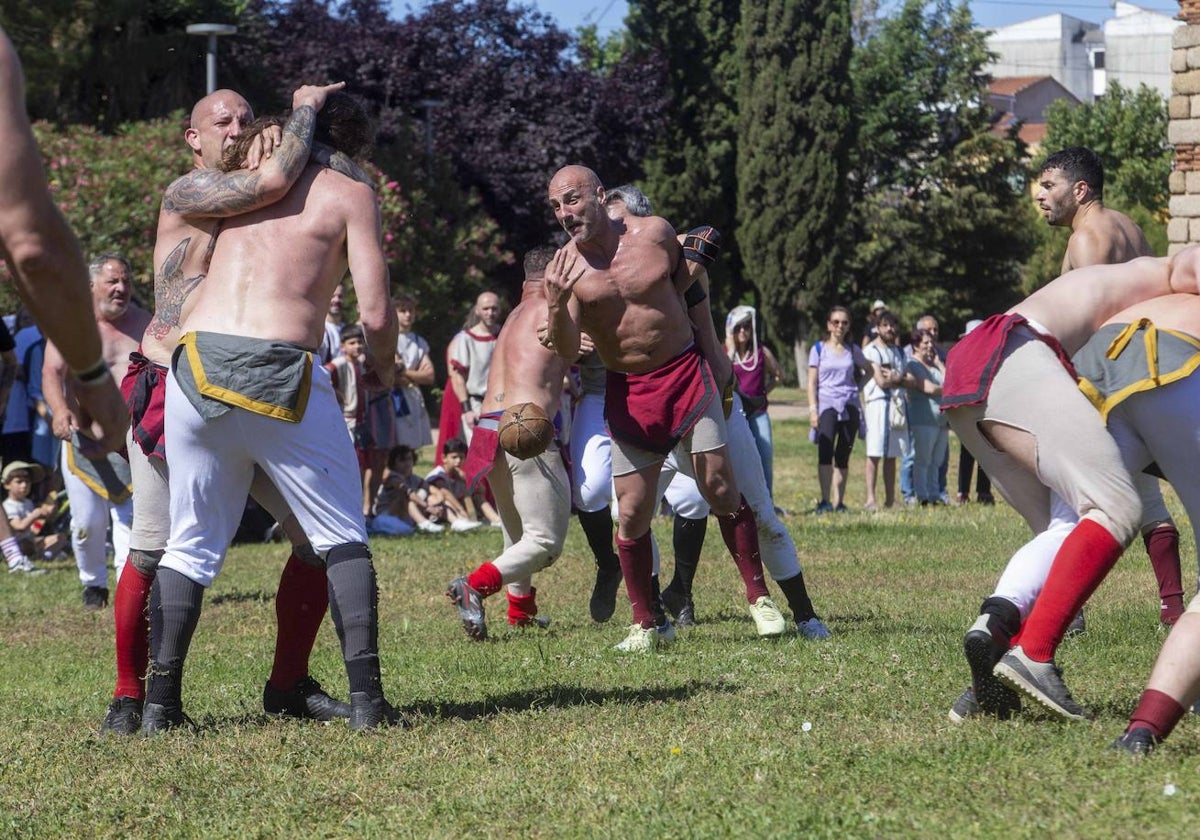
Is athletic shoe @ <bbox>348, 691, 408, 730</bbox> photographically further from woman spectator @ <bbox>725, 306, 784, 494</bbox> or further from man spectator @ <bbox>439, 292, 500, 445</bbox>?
woman spectator @ <bbox>725, 306, 784, 494</bbox>

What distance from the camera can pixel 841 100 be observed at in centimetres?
4384

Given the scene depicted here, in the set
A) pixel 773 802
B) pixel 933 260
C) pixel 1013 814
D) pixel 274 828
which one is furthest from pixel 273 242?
pixel 933 260

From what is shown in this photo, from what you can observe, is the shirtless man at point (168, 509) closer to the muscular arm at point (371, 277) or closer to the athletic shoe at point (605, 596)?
the muscular arm at point (371, 277)

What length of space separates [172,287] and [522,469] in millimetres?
2457

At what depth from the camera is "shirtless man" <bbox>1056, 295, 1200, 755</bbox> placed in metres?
4.90

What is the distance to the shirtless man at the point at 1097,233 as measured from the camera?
678cm

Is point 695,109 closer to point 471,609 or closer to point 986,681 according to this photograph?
point 471,609

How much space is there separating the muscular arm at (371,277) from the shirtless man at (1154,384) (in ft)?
7.27

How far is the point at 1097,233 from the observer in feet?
22.3

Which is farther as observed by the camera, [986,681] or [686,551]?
[686,551]

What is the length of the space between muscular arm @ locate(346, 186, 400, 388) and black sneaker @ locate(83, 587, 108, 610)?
5.23m

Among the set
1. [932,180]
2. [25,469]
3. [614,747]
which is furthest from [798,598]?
[932,180]

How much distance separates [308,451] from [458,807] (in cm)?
133

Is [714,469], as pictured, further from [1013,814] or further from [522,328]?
[1013,814]
